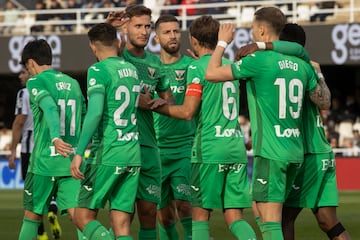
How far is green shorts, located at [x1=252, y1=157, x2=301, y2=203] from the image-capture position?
883cm

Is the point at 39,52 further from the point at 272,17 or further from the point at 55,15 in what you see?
the point at 55,15

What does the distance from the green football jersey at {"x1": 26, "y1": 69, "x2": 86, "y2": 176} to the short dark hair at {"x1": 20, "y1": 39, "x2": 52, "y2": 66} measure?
117 mm

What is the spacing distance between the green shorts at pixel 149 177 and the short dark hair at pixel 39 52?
122cm

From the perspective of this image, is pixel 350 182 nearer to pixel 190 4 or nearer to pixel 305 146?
pixel 190 4

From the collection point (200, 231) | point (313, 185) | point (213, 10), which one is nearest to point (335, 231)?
point (313, 185)

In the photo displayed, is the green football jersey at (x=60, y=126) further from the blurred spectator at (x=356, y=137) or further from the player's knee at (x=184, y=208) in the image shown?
the blurred spectator at (x=356, y=137)

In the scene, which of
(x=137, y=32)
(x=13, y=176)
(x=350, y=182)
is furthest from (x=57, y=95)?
(x=13, y=176)

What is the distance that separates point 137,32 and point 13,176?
67.0 feet

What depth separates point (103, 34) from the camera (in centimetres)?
913

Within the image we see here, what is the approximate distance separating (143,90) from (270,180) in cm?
174

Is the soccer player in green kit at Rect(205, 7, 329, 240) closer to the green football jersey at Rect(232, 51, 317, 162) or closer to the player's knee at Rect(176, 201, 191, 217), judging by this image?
the green football jersey at Rect(232, 51, 317, 162)

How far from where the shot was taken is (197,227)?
991cm

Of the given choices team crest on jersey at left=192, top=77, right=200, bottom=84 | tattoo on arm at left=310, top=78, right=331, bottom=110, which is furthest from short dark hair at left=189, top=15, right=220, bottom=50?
tattoo on arm at left=310, top=78, right=331, bottom=110

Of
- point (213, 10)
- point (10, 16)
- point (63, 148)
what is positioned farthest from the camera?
point (10, 16)
